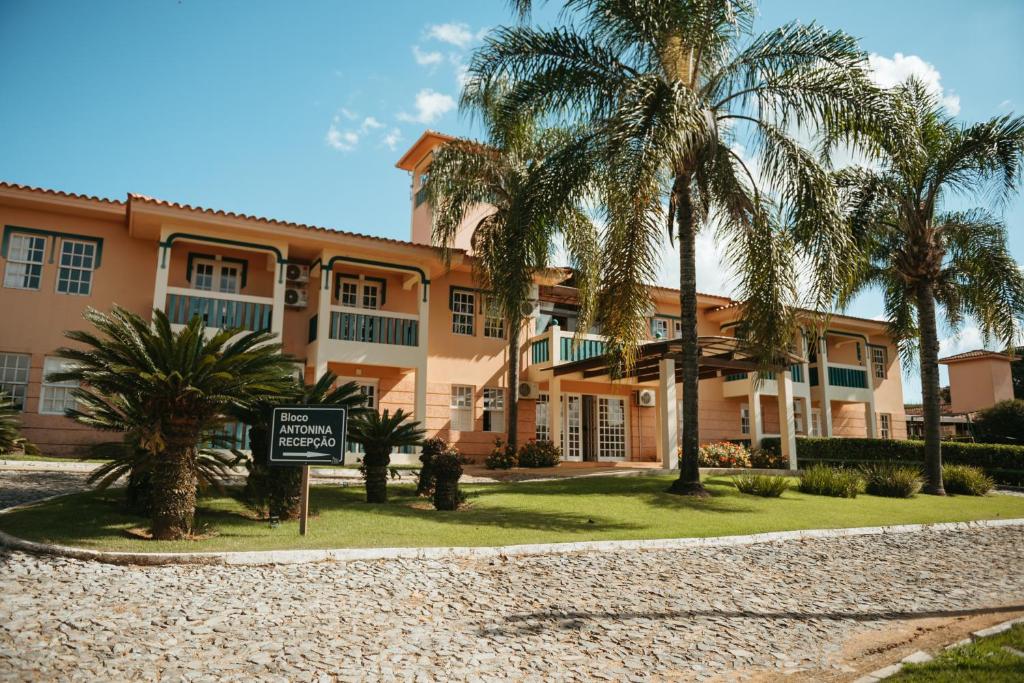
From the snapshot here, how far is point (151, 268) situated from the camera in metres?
17.4

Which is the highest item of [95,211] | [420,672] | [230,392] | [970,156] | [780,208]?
[970,156]

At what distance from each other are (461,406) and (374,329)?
3.70 metres

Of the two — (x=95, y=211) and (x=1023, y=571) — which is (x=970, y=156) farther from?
(x=95, y=211)

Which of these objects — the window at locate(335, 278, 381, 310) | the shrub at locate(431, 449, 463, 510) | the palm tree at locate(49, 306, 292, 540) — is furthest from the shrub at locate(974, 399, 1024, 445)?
the palm tree at locate(49, 306, 292, 540)

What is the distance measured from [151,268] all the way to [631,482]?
41.6 ft

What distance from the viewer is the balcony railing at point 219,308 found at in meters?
16.2

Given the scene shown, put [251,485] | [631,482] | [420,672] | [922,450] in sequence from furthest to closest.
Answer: [922,450]
[631,482]
[251,485]
[420,672]

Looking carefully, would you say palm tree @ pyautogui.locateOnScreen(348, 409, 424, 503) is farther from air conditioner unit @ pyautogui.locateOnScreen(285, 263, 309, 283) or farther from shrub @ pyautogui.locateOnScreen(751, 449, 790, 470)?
shrub @ pyautogui.locateOnScreen(751, 449, 790, 470)

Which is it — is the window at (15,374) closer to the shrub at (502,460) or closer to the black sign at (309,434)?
the shrub at (502,460)

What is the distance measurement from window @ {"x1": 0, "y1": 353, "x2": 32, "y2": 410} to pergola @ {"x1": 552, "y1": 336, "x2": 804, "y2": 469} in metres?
13.1

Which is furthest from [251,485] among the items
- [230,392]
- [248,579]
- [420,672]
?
[420,672]

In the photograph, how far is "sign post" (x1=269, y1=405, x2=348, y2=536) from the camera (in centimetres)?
820

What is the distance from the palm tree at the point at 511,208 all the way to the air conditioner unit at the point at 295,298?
12.8 feet

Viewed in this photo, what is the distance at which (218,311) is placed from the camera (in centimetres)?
1659
